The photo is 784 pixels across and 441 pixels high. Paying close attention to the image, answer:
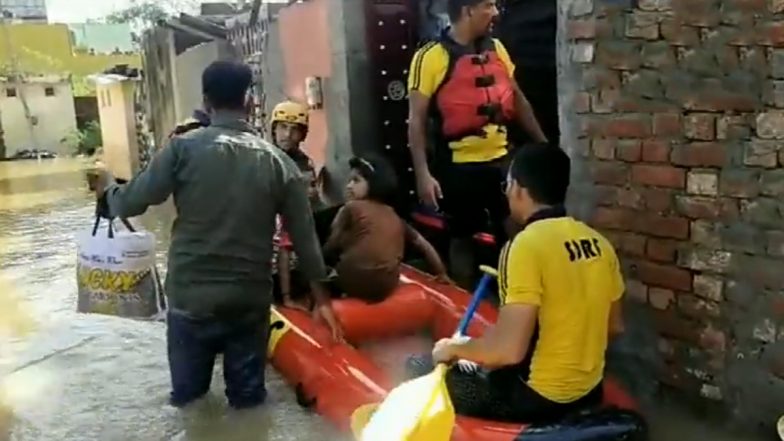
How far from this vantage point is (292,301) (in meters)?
5.06

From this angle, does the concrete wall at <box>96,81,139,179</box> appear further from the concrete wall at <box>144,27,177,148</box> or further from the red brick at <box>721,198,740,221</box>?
the red brick at <box>721,198,740,221</box>

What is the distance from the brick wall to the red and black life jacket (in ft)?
2.86

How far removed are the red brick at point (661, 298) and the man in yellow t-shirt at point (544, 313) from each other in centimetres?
53

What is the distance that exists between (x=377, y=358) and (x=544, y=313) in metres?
1.90

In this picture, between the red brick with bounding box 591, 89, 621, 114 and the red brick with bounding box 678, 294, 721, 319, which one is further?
the red brick with bounding box 591, 89, 621, 114

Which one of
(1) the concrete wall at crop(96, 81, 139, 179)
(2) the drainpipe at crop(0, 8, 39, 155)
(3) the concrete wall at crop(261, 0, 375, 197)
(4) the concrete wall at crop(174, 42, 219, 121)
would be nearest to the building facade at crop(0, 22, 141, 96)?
(2) the drainpipe at crop(0, 8, 39, 155)

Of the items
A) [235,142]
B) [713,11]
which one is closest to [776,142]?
[713,11]

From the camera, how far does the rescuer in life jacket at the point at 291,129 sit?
546 cm

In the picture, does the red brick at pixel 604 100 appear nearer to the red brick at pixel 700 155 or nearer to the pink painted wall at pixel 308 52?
the red brick at pixel 700 155

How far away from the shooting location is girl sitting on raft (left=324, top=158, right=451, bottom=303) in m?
4.75

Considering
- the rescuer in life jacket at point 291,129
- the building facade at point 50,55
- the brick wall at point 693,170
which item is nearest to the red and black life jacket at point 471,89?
the brick wall at point 693,170

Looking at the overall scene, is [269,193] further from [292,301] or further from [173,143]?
[292,301]

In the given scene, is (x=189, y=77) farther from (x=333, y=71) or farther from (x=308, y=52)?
(x=333, y=71)

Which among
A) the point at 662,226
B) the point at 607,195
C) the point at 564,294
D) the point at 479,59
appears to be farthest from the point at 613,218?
the point at 479,59
